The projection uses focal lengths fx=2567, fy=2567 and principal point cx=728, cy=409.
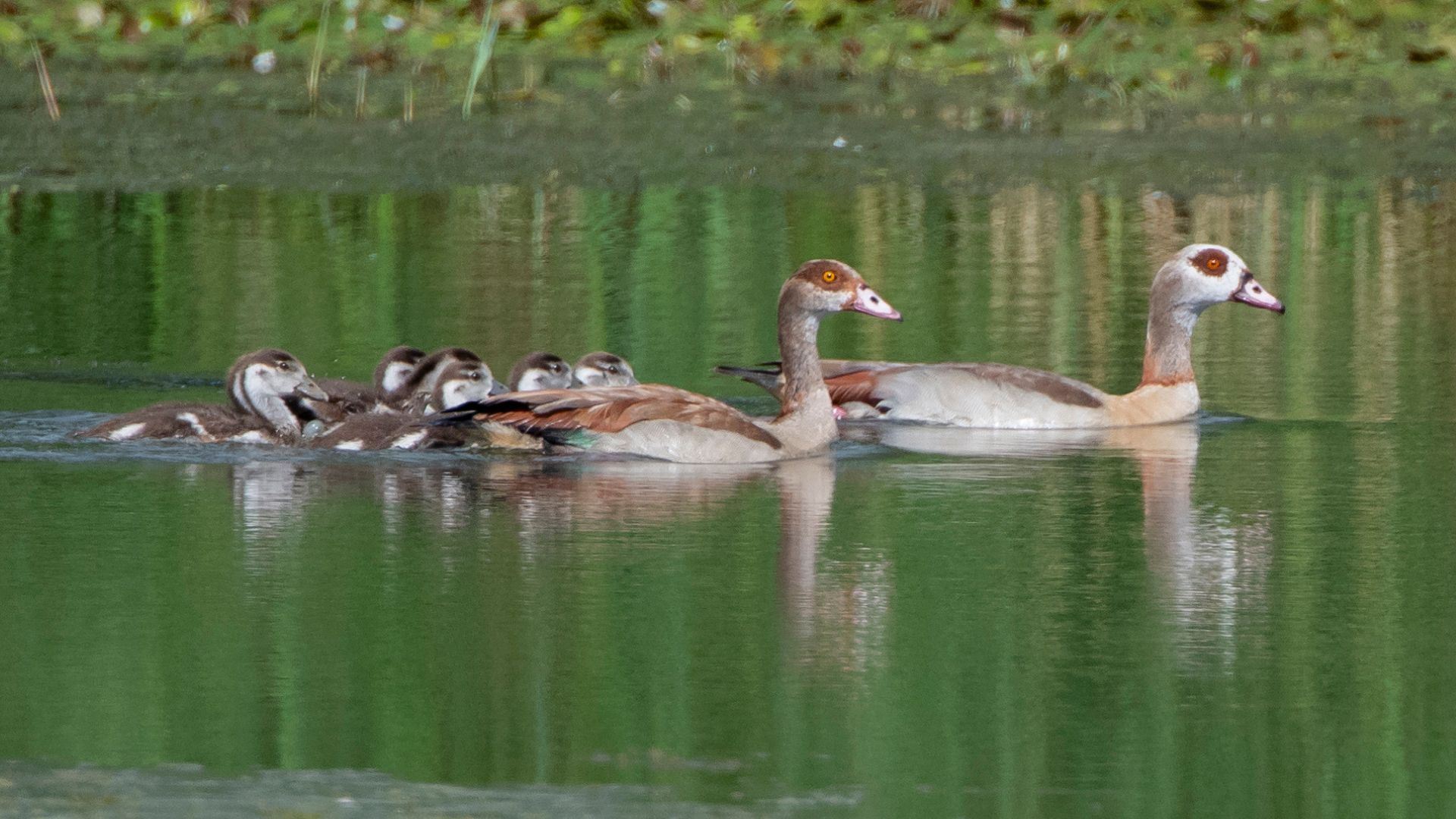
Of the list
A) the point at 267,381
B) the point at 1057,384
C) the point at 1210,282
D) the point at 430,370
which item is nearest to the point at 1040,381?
the point at 1057,384

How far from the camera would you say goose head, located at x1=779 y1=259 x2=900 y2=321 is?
32.4 ft

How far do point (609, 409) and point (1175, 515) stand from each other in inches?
86.4

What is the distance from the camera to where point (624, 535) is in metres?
7.56

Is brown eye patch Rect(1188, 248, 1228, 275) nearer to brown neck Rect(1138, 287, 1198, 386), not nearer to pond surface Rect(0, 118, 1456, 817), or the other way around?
brown neck Rect(1138, 287, 1198, 386)

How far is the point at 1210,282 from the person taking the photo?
432 inches

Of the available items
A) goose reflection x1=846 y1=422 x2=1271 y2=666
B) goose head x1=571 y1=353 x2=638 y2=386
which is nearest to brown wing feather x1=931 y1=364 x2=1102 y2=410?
→ goose reflection x1=846 y1=422 x2=1271 y2=666

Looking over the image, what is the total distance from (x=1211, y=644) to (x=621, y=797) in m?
1.87

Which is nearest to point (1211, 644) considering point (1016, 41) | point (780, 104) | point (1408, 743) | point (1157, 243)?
point (1408, 743)

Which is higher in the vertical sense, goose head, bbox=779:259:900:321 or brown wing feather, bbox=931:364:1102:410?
goose head, bbox=779:259:900:321

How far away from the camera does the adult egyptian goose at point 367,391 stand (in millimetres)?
9961

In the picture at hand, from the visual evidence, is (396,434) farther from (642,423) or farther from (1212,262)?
(1212,262)

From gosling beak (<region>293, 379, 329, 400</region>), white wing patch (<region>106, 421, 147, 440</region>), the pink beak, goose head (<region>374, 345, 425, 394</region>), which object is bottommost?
white wing patch (<region>106, 421, 147, 440</region>)

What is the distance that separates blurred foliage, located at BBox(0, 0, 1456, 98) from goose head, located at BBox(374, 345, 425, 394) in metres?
9.07

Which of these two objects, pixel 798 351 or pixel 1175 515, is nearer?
pixel 1175 515
